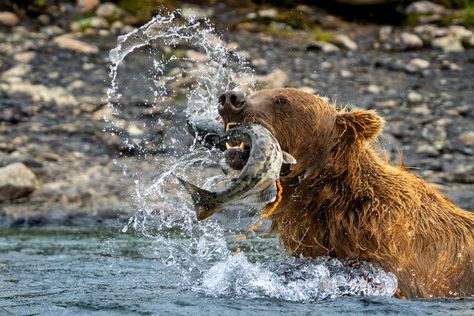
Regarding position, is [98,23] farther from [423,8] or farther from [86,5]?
[423,8]

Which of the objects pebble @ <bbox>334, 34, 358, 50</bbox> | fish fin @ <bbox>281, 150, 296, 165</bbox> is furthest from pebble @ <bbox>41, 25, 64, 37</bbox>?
fish fin @ <bbox>281, 150, 296, 165</bbox>

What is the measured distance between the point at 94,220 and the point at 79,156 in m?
1.08

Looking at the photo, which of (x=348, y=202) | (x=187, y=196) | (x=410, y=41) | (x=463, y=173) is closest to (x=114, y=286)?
(x=348, y=202)

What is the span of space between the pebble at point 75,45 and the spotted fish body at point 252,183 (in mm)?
6938

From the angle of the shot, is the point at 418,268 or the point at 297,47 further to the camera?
the point at 297,47

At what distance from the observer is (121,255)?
7.90 metres

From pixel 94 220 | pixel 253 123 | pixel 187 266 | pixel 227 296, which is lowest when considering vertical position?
pixel 94 220

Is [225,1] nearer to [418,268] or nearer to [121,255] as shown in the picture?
[121,255]

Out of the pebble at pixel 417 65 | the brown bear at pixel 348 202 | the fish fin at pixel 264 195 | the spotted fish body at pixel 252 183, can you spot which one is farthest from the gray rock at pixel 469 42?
the fish fin at pixel 264 195

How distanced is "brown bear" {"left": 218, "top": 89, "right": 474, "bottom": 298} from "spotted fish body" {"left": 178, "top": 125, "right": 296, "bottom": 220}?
54cm

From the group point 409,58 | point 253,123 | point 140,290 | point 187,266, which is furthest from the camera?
point 409,58

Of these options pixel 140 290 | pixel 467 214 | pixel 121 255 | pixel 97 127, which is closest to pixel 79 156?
pixel 97 127

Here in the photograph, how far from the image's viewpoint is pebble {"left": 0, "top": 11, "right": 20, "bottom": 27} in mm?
12289

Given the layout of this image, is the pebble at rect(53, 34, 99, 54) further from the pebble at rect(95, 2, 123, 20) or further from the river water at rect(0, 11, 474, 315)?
the river water at rect(0, 11, 474, 315)
